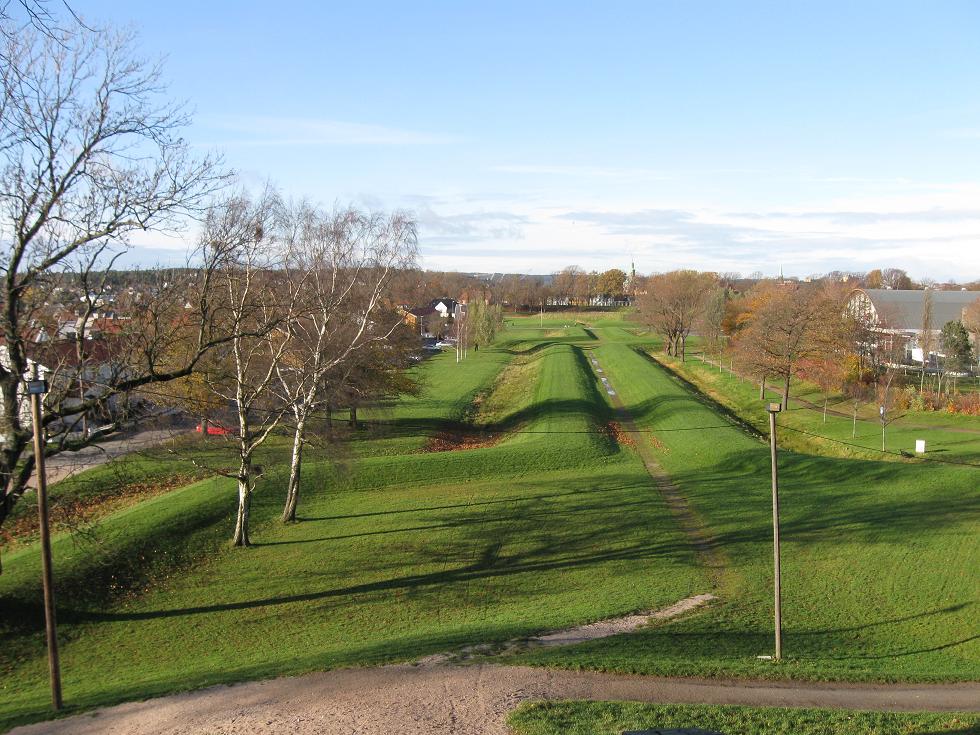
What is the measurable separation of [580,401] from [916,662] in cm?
3519

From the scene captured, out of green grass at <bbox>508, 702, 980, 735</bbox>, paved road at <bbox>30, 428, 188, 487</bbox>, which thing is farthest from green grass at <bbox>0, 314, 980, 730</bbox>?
paved road at <bbox>30, 428, 188, 487</bbox>

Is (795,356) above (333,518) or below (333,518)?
above

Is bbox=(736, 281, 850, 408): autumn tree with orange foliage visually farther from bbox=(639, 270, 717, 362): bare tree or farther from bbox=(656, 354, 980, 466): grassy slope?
bbox=(639, 270, 717, 362): bare tree

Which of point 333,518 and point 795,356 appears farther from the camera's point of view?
point 795,356

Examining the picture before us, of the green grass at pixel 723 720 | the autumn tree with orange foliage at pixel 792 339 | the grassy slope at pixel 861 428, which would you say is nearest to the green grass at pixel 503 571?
the green grass at pixel 723 720

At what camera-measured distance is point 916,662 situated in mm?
14273

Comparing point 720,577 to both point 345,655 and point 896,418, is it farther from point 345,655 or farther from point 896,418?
point 896,418

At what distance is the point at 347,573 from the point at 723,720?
1210 cm

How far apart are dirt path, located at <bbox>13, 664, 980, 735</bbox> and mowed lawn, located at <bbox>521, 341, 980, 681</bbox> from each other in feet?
1.77

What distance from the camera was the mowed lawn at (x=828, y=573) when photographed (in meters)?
13.8

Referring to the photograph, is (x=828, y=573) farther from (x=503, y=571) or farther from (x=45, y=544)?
(x=45, y=544)

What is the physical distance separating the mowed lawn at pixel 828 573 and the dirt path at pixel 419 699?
54 cm

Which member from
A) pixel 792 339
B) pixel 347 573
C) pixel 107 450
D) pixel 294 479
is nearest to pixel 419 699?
pixel 347 573

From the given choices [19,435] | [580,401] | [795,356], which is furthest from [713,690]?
[795,356]
